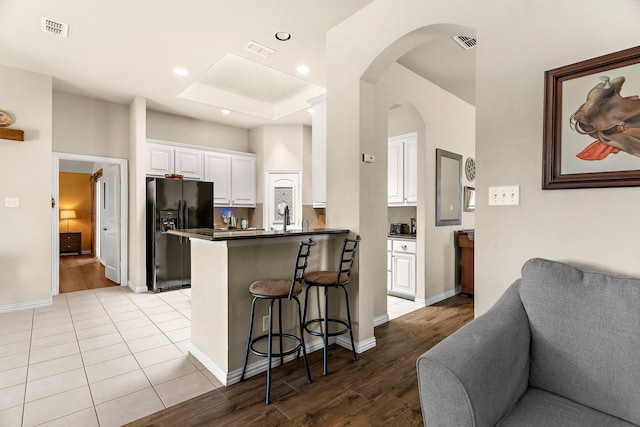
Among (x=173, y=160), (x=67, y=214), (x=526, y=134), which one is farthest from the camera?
(x=67, y=214)

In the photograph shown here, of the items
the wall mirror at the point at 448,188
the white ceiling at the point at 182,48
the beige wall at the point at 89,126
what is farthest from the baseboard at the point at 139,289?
the wall mirror at the point at 448,188

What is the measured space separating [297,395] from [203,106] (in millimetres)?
4666

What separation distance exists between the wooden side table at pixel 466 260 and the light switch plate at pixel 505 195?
2635mm

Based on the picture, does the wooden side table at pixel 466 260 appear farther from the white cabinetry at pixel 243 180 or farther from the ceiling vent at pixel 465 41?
the white cabinetry at pixel 243 180

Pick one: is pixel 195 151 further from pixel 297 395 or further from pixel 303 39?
pixel 297 395

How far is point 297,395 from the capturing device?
2094mm

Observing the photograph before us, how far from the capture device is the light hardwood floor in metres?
5.17

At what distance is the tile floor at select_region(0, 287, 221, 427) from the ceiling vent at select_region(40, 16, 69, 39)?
297 cm

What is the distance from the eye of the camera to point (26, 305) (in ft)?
13.2

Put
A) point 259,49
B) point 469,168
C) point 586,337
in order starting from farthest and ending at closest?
point 469,168
point 259,49
point 586,337

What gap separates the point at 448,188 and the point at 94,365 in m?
4.37

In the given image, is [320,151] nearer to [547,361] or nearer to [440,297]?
[440,297]

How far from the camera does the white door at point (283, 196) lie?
6344mm

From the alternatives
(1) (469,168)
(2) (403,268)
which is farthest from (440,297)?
(1) (469,168)
